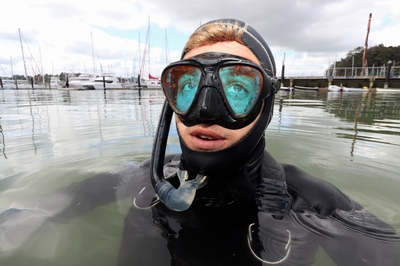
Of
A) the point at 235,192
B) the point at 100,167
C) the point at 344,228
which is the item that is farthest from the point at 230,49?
the point at 100,167

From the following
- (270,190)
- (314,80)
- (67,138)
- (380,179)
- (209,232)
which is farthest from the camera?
(314,80)

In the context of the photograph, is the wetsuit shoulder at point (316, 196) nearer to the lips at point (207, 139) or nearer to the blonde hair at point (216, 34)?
the lips at point (207, 139)

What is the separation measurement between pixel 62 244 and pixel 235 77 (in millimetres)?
1650

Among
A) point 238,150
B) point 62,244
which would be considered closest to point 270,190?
point 238,150

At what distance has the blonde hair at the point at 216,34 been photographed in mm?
1572

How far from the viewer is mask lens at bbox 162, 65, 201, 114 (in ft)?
4.82

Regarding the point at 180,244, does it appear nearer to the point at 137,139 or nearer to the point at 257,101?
the point at 257,101

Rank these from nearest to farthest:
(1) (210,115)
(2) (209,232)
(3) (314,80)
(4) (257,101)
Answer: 1. (1) (210,115)
2. (4) (257,101)
3. (2) (209,232)
4. (3) (314,80)

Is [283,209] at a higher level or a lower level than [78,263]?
higher

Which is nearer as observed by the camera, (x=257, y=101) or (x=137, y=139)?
(x=257, y=101)

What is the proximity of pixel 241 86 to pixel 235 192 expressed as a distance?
686mm

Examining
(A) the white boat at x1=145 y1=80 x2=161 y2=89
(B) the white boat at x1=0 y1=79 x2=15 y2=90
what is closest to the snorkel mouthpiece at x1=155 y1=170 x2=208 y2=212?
(A) the white boat at x1=145 y1=80 x2=161 y2=89

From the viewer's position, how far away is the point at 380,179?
2912 millimetres

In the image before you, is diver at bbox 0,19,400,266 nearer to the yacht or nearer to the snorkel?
the snorkel
